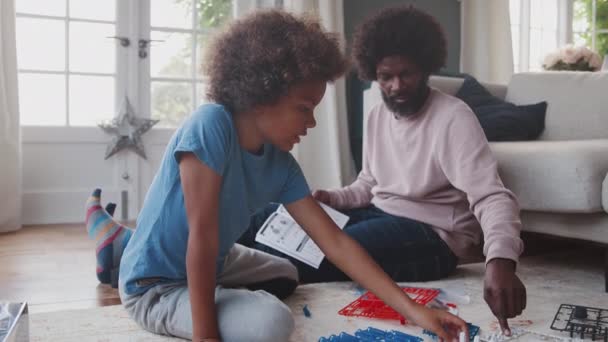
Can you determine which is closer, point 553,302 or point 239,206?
point 239,206

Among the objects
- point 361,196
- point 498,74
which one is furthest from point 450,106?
point 498,74

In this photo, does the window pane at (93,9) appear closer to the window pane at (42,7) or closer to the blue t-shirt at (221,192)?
the window pane at (42,7)

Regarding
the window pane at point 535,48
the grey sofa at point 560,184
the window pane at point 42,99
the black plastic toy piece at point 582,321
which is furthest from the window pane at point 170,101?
the window pane at point 535,48

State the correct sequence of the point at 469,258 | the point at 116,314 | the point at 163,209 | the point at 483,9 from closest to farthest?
the point at 163,209
the point at 116,314
the point at 469,258
the point at 483,9

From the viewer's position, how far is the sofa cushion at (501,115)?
209 cm

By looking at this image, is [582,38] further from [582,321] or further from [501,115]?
[582,321]

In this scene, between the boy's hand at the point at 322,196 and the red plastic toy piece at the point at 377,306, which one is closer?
the red plastic toy piece at the point at 377,306

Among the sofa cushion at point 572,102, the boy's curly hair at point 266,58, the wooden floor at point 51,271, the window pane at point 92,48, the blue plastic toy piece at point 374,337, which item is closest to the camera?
the boy's curly hair at point 266,58

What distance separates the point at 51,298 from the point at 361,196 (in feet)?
3.04

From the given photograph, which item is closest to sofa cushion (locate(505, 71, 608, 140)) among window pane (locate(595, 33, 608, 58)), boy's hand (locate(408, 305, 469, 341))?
boy's hand (locate(408, 305, 469, 341))

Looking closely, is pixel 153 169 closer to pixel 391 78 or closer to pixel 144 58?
pixel 144 58

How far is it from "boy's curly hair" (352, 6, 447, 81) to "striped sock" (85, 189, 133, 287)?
0.86 meters

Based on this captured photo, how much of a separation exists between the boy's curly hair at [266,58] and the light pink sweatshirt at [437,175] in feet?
1.63

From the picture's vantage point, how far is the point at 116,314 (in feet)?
4.43
